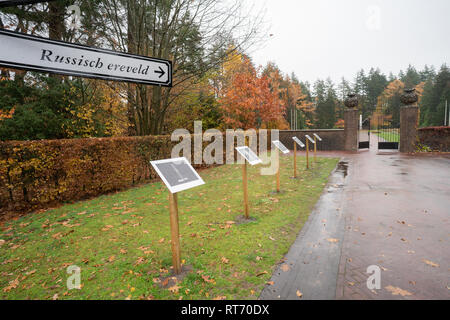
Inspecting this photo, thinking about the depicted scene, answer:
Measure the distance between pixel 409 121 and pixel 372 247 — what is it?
14.8 meters

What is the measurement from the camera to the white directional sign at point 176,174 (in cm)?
268

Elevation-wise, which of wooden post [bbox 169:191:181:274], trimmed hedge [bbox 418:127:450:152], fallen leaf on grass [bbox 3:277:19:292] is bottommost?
fallen leaf on grass [bbox 3:277:19:292]

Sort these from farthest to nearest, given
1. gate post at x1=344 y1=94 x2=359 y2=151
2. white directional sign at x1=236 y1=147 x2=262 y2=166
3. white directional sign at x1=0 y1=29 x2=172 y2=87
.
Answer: gate post at x1=344 y1=94 x2=359 y2=151 → white directional sign at x1=236 y1=147 x2=262 y2=166 → white directional sign at x1=0 y1=29 x2=172 y2=87

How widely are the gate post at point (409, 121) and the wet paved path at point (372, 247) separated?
987 centimetres

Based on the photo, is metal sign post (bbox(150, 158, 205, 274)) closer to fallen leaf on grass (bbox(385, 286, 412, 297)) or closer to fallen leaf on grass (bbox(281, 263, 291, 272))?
fallen leaf on grass (bbox(281, 263, 291, 272))

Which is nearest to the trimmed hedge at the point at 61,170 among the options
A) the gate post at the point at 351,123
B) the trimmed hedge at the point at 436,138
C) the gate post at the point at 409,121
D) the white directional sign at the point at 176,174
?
the white directional sign at the point at 176,174

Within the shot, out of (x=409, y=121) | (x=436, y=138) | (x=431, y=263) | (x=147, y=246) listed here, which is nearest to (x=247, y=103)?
(x=409, y=121)

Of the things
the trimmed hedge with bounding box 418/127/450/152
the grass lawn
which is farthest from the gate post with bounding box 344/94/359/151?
the grass lawn

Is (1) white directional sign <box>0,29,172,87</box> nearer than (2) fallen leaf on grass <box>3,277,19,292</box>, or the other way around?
(1) white directional sign <box>0,29,172,87</box>

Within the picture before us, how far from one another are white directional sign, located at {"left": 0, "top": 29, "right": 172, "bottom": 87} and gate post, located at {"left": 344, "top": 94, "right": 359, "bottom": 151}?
17.6 meters

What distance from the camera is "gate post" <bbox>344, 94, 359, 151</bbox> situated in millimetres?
16672

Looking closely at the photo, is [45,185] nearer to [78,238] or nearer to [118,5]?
[78,238]
